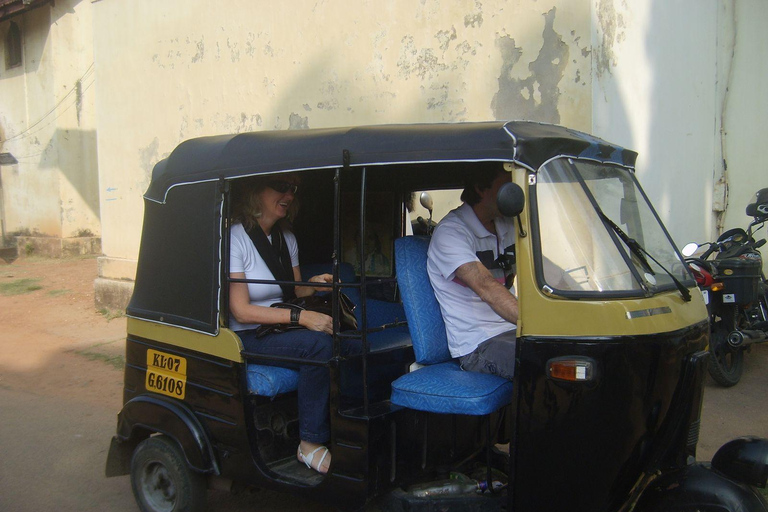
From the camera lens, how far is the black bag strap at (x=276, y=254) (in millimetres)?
3713

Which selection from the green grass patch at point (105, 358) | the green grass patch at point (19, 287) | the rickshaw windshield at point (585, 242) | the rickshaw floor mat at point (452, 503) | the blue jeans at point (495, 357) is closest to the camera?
the rickshaw windshield at point (585, 242)

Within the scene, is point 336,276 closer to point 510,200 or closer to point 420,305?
point 420,305

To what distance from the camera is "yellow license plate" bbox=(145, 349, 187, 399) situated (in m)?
3.62

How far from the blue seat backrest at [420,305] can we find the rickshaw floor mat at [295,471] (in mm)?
734

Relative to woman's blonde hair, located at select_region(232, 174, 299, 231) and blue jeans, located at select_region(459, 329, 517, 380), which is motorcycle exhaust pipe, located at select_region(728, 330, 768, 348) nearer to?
blue jeans, located at select_region(459, 329, 517, 380)

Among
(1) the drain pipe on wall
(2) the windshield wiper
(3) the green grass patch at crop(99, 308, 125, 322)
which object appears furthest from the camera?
(3) the green grass patch at crop(99, 308, 125, 322)

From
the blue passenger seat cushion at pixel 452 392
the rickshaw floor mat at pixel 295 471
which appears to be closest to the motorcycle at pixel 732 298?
the blue passenger seat cushion at pixel 452 392

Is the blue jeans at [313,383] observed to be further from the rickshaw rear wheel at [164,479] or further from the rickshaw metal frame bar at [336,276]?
the rickshaw rear wheel at [164,479]

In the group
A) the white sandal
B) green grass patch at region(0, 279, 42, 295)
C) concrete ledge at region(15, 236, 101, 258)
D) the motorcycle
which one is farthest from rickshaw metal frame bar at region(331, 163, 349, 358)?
concrete ledge at region(15, 236, 101, 258)

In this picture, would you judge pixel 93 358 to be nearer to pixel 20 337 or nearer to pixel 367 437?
pixel 20 337

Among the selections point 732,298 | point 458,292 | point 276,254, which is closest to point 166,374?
point 276,254

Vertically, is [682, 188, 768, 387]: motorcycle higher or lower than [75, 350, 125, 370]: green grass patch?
higher

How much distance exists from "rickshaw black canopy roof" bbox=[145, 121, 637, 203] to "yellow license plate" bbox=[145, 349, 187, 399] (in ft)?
3.05

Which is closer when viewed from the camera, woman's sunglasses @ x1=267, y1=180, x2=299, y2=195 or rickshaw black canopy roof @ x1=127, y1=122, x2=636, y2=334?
rickshaw black canopy roof @ x1=127, y1=122, x2=636, y2=334
